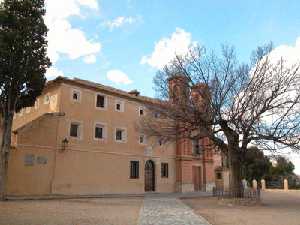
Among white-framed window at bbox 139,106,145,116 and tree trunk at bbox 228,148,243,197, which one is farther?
white-framed window at bbox 139,106,145,116

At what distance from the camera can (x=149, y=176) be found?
3403cm

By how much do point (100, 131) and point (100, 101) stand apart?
98.9 inches

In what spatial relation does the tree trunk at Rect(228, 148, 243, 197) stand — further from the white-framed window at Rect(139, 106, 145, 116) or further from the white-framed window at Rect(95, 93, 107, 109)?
the white-framed window at Rect(139, 106, 145, 116)

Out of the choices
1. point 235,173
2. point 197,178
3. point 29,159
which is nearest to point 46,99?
point 29,159

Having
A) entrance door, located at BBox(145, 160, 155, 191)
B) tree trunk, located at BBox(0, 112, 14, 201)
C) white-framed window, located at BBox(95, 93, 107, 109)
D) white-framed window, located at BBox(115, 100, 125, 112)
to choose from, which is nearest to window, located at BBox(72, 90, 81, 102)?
white-framed window, located at BBox(95, 93, 107, 109)

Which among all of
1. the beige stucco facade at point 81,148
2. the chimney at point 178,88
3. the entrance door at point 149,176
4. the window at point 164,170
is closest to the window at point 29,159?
the beige stucco facade at point 81,148

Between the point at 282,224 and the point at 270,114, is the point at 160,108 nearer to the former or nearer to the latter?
the point at 270,114

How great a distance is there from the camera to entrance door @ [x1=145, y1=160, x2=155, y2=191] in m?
33.7

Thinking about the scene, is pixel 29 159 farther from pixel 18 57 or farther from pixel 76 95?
pixel 18 57

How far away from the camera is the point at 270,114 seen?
2006 centimetres

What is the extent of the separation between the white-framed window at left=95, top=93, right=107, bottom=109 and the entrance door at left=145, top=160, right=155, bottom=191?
7178 mm

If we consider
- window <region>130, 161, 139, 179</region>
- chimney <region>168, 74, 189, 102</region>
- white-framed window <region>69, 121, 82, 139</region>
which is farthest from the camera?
window <region>130, 161, 139, 179</region>

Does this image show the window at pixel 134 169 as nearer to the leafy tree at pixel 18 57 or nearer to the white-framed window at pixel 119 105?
the white-framed window at pixel 119 105

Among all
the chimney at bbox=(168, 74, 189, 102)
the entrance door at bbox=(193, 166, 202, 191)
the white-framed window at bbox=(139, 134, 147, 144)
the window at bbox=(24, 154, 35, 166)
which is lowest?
the entrance door at bbox=(193, 166, 202, 191)
